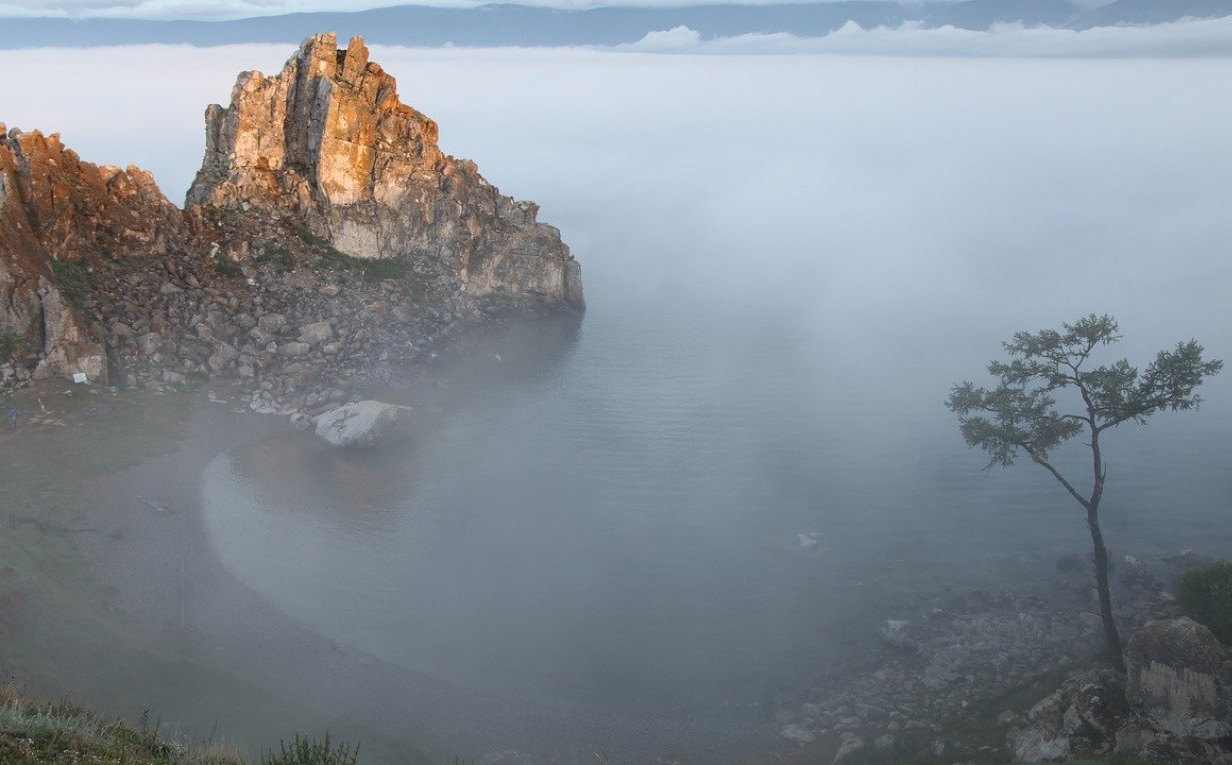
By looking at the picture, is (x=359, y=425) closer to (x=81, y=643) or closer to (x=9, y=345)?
(x=9, y=345)

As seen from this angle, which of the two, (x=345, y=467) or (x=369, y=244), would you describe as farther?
(x=369, y=244)

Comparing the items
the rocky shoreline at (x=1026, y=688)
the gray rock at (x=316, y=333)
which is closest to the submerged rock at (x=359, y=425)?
the gray rock at (x=316, y=333)

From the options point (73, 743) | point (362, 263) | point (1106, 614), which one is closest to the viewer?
point (73, 743)

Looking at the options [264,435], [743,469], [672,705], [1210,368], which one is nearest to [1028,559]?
[1210,368]

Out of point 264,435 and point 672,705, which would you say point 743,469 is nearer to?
point 672,705

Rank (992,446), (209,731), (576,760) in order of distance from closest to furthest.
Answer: (209,731), (576,760), (992,446)

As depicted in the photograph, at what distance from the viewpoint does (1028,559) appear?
1638 inches

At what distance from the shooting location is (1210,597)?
30.8 m

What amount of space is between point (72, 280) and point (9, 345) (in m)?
8.23

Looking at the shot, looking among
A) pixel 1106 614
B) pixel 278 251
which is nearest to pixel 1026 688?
pixel 1106 614

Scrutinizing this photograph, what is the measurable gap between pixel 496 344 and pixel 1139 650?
57.3 meters

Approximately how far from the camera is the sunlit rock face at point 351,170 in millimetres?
70250

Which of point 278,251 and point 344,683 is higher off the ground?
point 278,251

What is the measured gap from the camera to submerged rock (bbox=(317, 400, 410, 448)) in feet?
170
